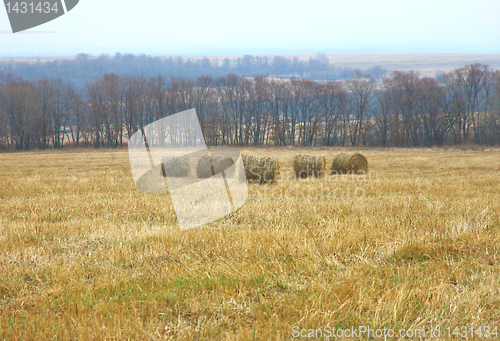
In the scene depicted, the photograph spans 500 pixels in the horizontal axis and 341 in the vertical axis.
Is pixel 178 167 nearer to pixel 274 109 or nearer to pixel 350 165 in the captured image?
pixel 350 165

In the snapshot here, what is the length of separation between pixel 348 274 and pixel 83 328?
2628 mm

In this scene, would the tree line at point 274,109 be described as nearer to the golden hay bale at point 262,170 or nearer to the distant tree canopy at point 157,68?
the golden hay bale at point 262,170

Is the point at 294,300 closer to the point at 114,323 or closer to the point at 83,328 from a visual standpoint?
the point at 114,323

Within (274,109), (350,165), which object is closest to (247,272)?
(350,165)

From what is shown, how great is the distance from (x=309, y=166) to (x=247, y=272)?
455 inches

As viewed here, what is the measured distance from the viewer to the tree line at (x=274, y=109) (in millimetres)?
53562

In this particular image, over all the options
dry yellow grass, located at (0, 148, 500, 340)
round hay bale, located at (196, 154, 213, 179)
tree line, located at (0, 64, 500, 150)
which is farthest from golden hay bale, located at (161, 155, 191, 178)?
tree line, located at (0, 64, 500, 150)

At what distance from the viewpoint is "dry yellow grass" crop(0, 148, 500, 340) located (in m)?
3.04

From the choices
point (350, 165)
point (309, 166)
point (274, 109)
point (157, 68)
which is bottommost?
point (350, 165)

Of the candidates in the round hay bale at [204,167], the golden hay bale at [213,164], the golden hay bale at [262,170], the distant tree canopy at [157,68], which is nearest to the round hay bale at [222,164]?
the golden hay bale at [213,164]

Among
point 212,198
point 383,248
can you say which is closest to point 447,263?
point 383,248

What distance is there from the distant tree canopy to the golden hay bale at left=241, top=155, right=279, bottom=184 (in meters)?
117

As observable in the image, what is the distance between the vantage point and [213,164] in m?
14.4

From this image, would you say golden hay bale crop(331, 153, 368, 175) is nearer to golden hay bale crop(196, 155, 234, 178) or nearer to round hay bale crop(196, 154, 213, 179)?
golden hay bale crop(196, 155, 234, 178)
